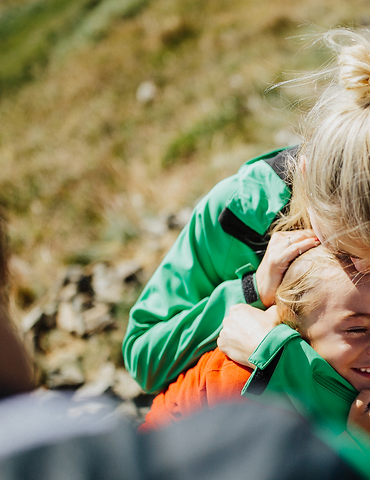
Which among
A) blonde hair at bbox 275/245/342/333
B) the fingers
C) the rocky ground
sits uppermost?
the fingers

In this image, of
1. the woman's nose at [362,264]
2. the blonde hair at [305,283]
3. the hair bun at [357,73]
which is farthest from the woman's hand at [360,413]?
the hair bun at [357,73]

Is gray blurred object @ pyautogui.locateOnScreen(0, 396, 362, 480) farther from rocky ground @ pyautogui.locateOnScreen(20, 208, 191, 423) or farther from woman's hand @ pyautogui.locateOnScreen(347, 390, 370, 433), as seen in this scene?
A: rocky ground @ pyautogui.locateOnScreen(20, 208, 191, 423)

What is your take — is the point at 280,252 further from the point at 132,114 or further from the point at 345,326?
the point at 132,114

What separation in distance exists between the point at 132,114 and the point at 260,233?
25.2 ft

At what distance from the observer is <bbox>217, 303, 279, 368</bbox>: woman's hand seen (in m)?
1.42

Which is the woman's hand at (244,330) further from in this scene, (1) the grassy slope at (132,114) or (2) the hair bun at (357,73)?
(1) the grassy slope at (132,114)

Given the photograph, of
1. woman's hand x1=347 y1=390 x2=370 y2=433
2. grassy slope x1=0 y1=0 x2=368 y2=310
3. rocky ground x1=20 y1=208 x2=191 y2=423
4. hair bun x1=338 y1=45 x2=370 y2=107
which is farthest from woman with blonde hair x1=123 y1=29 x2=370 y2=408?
rocky ground x1=20 y1=208 x2=191 y2=423

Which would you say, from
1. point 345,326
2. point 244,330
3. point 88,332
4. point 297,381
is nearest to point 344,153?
point 345,326

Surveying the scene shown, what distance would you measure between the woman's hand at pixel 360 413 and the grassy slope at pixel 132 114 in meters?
1.58

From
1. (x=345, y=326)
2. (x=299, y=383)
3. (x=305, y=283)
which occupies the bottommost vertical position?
(x=299, y=383)

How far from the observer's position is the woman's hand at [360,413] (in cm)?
130

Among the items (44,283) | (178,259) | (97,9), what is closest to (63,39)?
(97,9)

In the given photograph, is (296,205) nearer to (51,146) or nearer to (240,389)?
(240,389)

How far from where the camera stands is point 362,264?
1.24 meters
